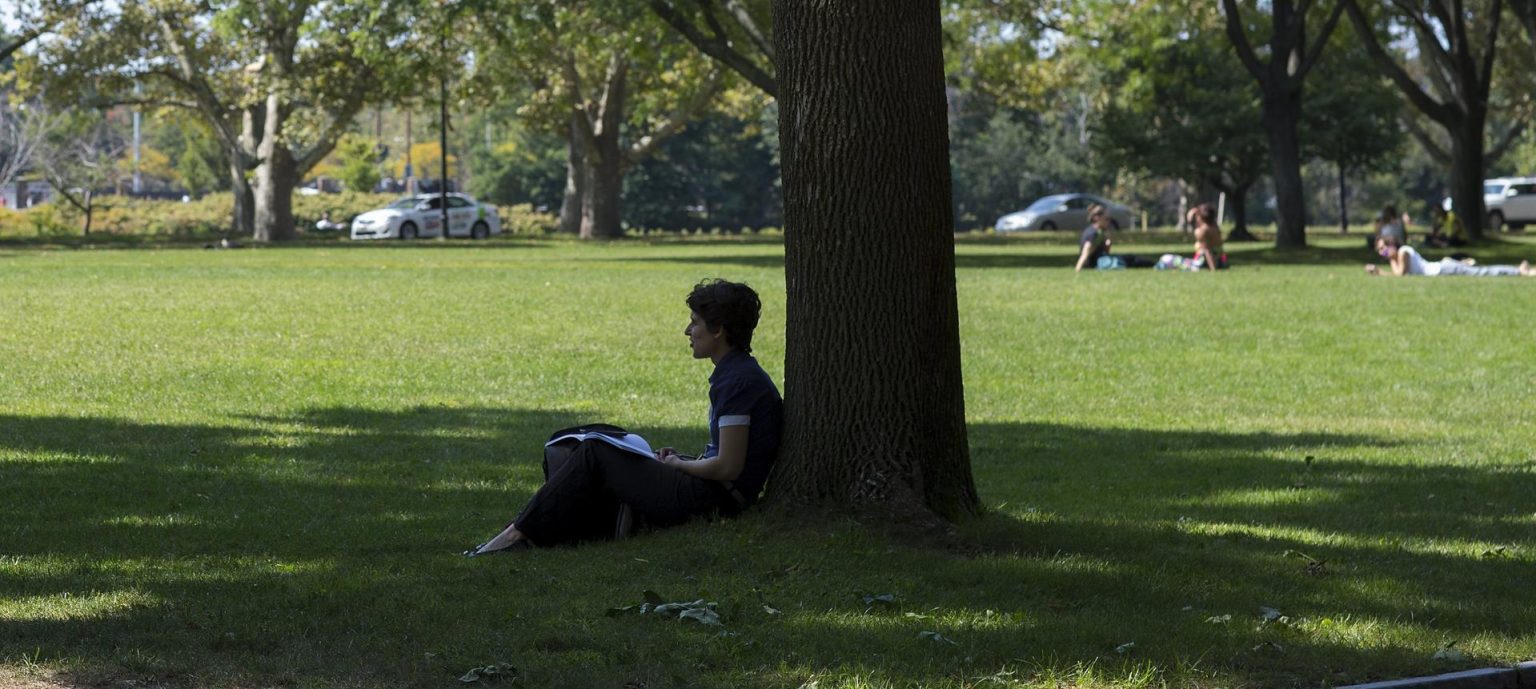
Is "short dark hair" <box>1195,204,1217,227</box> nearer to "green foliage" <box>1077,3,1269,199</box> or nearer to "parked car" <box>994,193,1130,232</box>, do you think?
"green foliage" <box>1077,3,1269,199</box>

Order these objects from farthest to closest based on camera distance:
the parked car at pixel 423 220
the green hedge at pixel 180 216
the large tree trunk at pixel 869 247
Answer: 1. the green hedge at pixel 180 216
2. the parked car at pixel 423 220
3. the large tree trunk at pixel 869 247

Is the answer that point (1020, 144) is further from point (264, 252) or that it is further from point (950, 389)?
point (950, 389)

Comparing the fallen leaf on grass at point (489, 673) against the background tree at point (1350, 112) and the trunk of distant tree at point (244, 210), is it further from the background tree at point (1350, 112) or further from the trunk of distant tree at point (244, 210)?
the background tree at point (1350, 112)

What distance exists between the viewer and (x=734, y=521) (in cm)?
737

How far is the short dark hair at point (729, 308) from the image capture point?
294 inches

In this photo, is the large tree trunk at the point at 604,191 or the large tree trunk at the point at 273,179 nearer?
the large tree trunk at the point at 273,179

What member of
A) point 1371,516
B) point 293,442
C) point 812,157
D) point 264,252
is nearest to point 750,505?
point 812,157

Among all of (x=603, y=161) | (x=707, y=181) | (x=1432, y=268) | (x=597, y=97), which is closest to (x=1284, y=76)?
(x=1432, y=268)

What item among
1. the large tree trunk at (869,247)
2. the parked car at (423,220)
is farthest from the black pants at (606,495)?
the parked car at (423,220)

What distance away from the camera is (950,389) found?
23.6 ft

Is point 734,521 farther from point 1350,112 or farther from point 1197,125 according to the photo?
point 1350,112

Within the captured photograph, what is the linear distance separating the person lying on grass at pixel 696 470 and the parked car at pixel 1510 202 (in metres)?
65.7

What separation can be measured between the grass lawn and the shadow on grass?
23 millimetres

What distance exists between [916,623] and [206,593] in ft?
7.74
